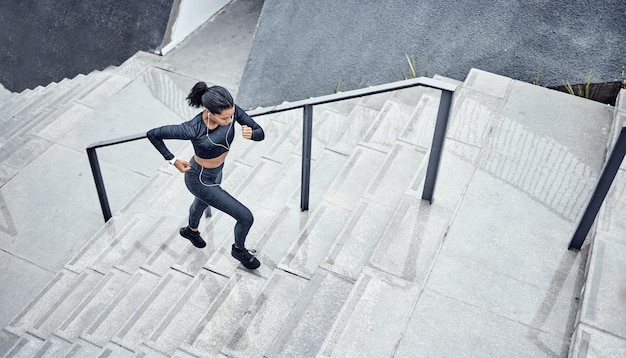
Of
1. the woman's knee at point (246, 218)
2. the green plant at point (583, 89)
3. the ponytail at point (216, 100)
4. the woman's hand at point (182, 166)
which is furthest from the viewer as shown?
the green plant at point (583, 89)

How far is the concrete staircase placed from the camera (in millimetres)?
3508

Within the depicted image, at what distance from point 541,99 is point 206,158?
2.62m

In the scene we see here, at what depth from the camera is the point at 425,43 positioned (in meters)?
6.27

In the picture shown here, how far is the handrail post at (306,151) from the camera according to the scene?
13.5 ft

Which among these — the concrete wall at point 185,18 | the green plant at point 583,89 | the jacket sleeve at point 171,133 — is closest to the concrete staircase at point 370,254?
the green plant at point 583,89

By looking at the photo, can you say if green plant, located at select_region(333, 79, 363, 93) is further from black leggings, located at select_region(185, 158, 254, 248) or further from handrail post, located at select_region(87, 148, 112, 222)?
black leggings, located at select_region(185, 158, 254, 248)

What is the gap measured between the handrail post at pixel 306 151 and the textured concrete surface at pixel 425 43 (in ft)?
7.26

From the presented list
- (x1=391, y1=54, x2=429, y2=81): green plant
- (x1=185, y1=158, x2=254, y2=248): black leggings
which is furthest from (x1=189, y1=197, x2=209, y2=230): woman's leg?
(x1=391, y1=54, x2=429, y2=81): green plant

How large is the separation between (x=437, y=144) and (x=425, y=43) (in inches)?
108

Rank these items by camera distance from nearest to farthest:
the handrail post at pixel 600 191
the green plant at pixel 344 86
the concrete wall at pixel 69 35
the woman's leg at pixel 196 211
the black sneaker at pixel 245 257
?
the handrail post at pixel 600 191, the black sneaker at pixel 245 257, the woman's leg at pixel 196 211, the green plant at pixel 344 86, the concrete wall at pixel 69 35

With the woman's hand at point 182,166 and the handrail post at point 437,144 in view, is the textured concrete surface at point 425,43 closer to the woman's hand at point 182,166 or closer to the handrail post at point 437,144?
the handrail post at point 437,144

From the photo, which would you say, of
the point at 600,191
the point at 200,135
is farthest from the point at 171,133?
the point at 600,191

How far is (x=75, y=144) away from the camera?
6496mm

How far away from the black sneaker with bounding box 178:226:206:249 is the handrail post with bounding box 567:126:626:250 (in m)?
2.49
